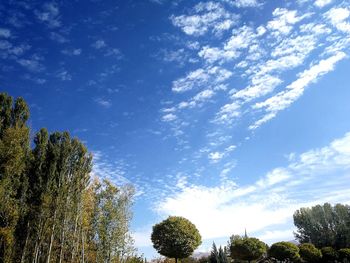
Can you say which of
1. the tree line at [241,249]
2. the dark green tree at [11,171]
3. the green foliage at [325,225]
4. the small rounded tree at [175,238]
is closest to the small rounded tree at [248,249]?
the tree line at [241,249]

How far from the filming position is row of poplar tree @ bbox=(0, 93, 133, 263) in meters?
21.8

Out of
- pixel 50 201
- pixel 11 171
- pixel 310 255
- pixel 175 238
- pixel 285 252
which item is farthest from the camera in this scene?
pixel 175 238

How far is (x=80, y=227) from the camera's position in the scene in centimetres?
2961

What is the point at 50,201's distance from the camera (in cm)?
2652

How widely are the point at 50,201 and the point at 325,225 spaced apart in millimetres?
52964

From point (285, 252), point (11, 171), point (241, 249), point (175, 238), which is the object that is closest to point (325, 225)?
point (285, 252)

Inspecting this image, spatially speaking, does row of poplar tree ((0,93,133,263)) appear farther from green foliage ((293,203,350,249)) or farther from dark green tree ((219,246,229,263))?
green foliage ((293,203,350,249))

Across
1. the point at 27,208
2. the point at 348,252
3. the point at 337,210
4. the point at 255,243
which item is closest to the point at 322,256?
the point at 348,252

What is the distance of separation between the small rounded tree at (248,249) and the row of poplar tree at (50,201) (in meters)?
15.1

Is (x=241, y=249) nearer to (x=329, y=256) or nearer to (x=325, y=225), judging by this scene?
(x=329, y=256)

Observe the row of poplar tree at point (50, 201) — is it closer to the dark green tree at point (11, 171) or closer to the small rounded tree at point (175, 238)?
the dark green tree at point (11, 171)

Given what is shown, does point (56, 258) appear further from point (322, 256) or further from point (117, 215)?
point (322, 256)

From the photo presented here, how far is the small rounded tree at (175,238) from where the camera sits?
39.8 meters

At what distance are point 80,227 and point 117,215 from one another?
347cm
